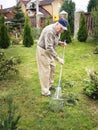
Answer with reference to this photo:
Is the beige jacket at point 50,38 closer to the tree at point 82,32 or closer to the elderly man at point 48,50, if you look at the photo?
the elderly man at point 48,50

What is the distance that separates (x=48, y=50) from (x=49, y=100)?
109 centimetres

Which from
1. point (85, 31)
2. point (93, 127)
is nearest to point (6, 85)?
point (93, 127)

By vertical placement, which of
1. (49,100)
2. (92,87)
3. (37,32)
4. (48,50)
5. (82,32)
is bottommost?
(49,100)

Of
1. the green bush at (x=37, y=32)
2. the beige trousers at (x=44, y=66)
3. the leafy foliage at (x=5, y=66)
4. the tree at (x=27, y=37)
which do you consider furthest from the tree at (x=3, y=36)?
the beige trousers at (x=44, y=66)

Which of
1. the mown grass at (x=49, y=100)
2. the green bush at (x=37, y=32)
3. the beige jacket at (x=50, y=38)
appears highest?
the beige jacket at (x=50, y=38)

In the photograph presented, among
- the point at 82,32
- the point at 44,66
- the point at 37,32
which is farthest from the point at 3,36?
the point at 44,66

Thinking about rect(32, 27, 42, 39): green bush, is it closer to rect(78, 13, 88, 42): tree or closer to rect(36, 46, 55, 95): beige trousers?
rect(78, 13, 88, 42): tree

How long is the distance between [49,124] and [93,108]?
4.06ft

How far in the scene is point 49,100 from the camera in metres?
6.32

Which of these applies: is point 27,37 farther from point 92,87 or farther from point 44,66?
point 92,87

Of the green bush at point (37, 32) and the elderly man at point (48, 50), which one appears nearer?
the elderly man at point (48, 50)

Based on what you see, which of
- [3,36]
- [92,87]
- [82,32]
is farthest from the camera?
[82,32]

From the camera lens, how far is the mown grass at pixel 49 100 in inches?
209

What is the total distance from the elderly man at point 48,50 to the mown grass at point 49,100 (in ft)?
1.40
